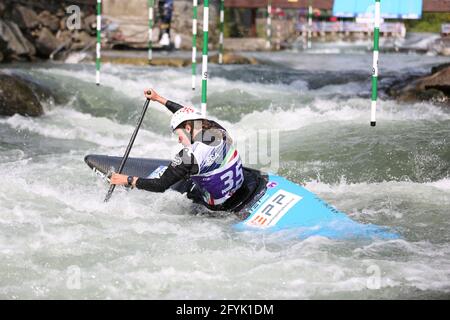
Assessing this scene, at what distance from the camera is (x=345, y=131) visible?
8.46 metres

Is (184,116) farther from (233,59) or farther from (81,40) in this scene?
(81,40)

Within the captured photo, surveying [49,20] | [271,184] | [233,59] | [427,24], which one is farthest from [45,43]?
[427,24]

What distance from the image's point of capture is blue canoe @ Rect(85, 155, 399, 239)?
527cm

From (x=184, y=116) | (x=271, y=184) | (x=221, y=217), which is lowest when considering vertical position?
(x=221, y=217)

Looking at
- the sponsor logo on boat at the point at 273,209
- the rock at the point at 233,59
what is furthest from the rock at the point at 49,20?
the sponsor logo on boat at the point at 273,209

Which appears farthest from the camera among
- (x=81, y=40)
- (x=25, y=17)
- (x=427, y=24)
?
(x=427, y=24)

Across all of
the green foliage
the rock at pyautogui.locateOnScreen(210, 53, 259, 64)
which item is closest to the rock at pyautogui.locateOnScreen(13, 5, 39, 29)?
the rock at pyautogui.locateOnScreen(210, 53, 259, 64)

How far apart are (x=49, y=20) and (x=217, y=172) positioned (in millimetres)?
12320

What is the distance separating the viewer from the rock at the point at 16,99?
9656 mm

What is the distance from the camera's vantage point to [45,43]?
632 inches

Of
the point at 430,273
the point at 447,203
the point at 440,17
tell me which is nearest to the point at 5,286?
the point at 430,273

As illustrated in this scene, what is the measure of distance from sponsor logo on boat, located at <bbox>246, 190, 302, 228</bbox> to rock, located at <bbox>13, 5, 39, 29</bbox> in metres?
11.3
